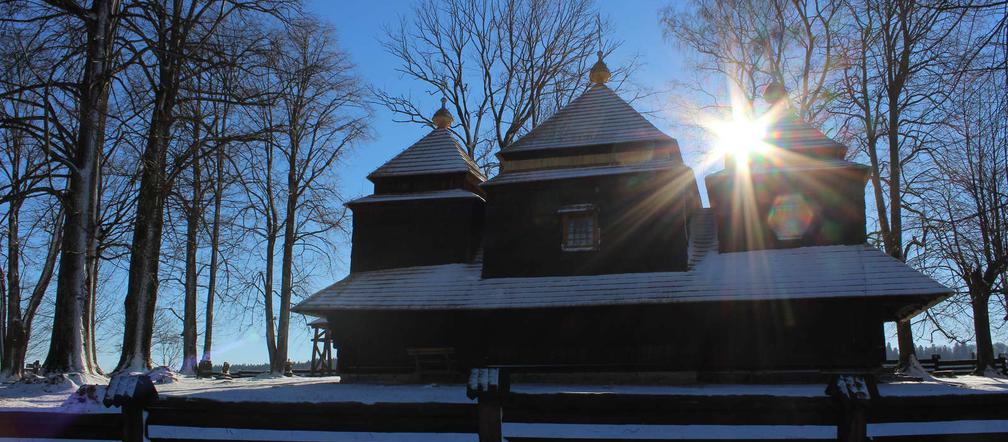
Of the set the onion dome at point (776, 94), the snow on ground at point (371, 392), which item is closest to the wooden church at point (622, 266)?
the onion dome at point (776, 94)

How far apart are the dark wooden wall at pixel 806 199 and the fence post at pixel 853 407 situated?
39.0 ft

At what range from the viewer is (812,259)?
17.0m

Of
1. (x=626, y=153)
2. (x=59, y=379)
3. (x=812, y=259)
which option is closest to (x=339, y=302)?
(x=59, y=379)

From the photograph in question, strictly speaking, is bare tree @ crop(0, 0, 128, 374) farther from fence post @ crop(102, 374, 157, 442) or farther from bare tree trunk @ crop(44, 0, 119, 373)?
fence post @ crop(102, 374, 157, 442)

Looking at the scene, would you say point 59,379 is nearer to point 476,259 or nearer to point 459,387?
point 459,387

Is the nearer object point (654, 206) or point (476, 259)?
point (654, 206)

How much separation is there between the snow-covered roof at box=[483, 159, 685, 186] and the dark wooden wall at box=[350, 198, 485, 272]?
140 centimetres

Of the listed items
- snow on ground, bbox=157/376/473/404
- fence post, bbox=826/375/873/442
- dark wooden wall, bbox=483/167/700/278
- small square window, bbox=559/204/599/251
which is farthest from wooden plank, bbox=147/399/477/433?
small square window, bbox=559/204/599/251

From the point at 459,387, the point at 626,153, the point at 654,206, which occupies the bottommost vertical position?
the point at 459,387

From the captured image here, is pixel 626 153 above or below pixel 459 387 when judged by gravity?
above

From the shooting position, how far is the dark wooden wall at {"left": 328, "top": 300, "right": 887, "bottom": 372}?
16.1 meters

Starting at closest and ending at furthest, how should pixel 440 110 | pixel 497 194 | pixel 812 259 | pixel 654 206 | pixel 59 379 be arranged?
pixel 59 379
pixel 812 259
pixel 654 206
pixel 497 194
pixel 440 110

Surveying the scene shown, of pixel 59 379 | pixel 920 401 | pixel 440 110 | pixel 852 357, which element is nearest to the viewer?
pixel 920 401

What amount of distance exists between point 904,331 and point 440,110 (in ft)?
51.2
